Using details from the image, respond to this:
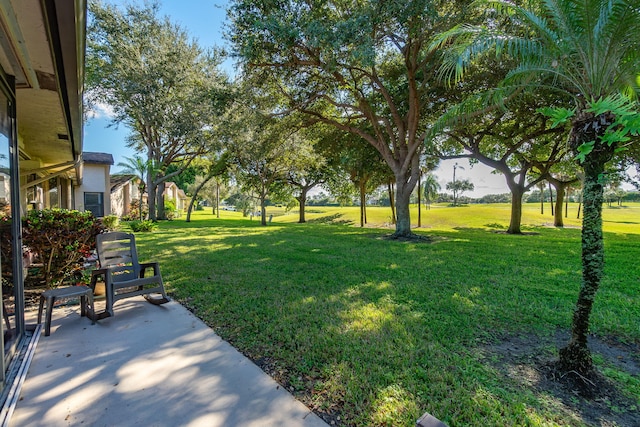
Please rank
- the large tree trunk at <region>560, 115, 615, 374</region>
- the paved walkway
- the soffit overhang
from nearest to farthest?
1. the soffit overhang
2. the paved walkway
3. the large tree trunk at <region>560, 115, 615, 374</region>

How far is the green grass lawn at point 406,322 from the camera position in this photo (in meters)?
2.29

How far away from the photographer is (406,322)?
12.3 feet

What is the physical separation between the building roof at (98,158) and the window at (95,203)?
7.57 feet

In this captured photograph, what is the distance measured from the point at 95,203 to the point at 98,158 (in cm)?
309

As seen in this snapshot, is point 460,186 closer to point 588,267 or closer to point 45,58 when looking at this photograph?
point 588,267

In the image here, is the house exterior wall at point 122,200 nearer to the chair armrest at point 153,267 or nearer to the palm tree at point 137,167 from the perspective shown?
the palm tree at point 137,167

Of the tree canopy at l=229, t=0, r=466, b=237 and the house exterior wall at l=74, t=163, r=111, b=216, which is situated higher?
the tree canopy at l=229, t=0, r=466, b=237

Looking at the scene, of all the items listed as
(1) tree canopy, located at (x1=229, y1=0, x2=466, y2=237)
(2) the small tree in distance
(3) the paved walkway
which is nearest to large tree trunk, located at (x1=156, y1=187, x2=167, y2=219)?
(1) tree canopy, located at (x1=229, y1=0, x2=466, y2=237)

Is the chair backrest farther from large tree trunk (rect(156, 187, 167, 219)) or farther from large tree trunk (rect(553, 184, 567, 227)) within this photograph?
large tree trunk (rect(553, 184, 567, 227))

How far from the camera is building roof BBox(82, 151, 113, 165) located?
50.0 feet

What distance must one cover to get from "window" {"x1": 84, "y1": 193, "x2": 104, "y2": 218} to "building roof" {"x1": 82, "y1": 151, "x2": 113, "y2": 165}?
2308 mm

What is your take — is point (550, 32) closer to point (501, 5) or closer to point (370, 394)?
point (501, 5)

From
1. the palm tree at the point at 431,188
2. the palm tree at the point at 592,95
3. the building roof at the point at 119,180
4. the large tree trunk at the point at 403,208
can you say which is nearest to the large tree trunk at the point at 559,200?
the large tree trunk at the point at 403,208

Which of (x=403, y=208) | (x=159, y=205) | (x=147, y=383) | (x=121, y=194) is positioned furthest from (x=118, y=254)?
(x=121, y=194)
